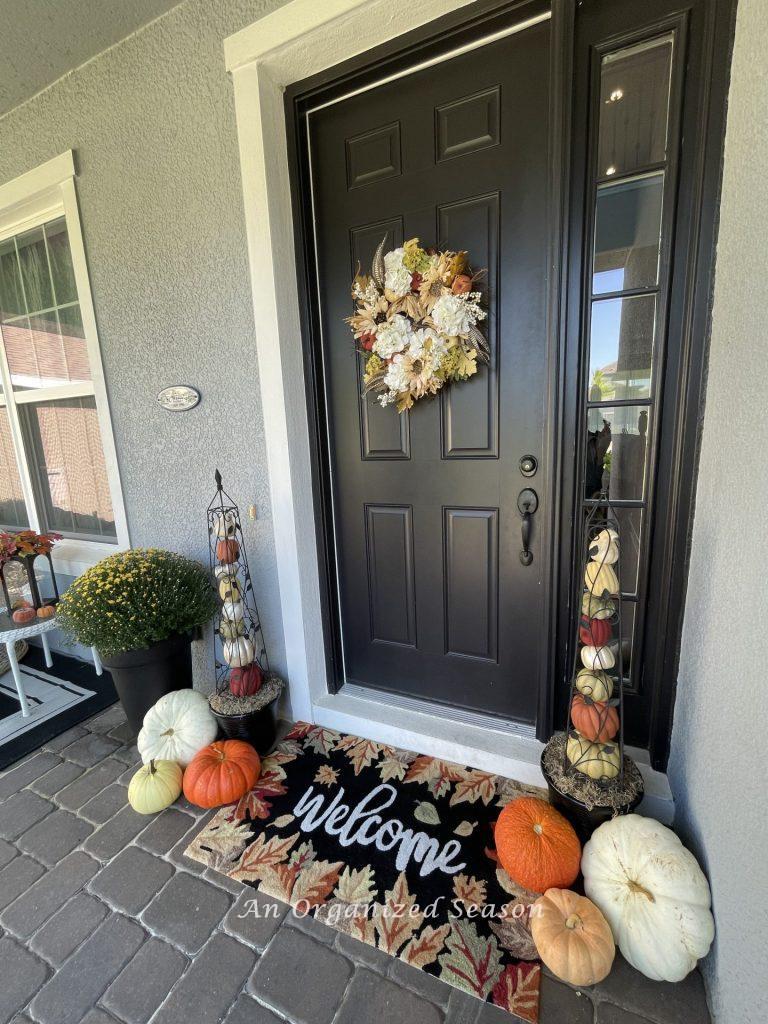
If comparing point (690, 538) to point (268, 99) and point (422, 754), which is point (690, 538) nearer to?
point (422, 754)

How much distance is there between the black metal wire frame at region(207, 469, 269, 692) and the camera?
178 centimetres

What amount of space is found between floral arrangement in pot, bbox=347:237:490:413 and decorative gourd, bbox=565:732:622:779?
125 cm

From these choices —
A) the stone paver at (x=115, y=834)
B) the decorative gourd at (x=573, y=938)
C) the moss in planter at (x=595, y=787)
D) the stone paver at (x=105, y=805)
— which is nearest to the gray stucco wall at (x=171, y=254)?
the stone paver at (x=105, y=805)

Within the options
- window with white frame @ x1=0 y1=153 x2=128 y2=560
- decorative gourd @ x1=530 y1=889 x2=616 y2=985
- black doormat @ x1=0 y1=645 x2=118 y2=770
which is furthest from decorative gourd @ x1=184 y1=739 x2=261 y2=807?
window with white frame @ x1=0 y1=153 x2=128 y2=560

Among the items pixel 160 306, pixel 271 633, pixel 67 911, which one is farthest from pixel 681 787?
pixel 160 306

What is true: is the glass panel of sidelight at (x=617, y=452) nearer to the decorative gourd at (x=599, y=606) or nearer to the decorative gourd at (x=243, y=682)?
the decorative gourd at (x=599, y=606)

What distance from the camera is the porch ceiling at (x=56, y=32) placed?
5.32 ft

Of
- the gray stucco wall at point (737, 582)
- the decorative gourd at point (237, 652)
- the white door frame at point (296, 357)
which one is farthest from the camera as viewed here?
the decorative gourd at point (237, 652)

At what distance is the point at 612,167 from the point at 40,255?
2.92 meters

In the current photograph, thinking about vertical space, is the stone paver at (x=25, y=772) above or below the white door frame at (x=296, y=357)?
below

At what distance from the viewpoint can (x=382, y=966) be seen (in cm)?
112

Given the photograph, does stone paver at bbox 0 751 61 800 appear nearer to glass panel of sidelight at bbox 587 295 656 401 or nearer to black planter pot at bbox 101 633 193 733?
black planter pot at bbox 101 633 193 733

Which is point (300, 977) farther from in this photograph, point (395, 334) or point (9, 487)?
point (9, 487)

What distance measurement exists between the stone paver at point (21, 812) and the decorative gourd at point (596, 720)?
1938 millimetres
